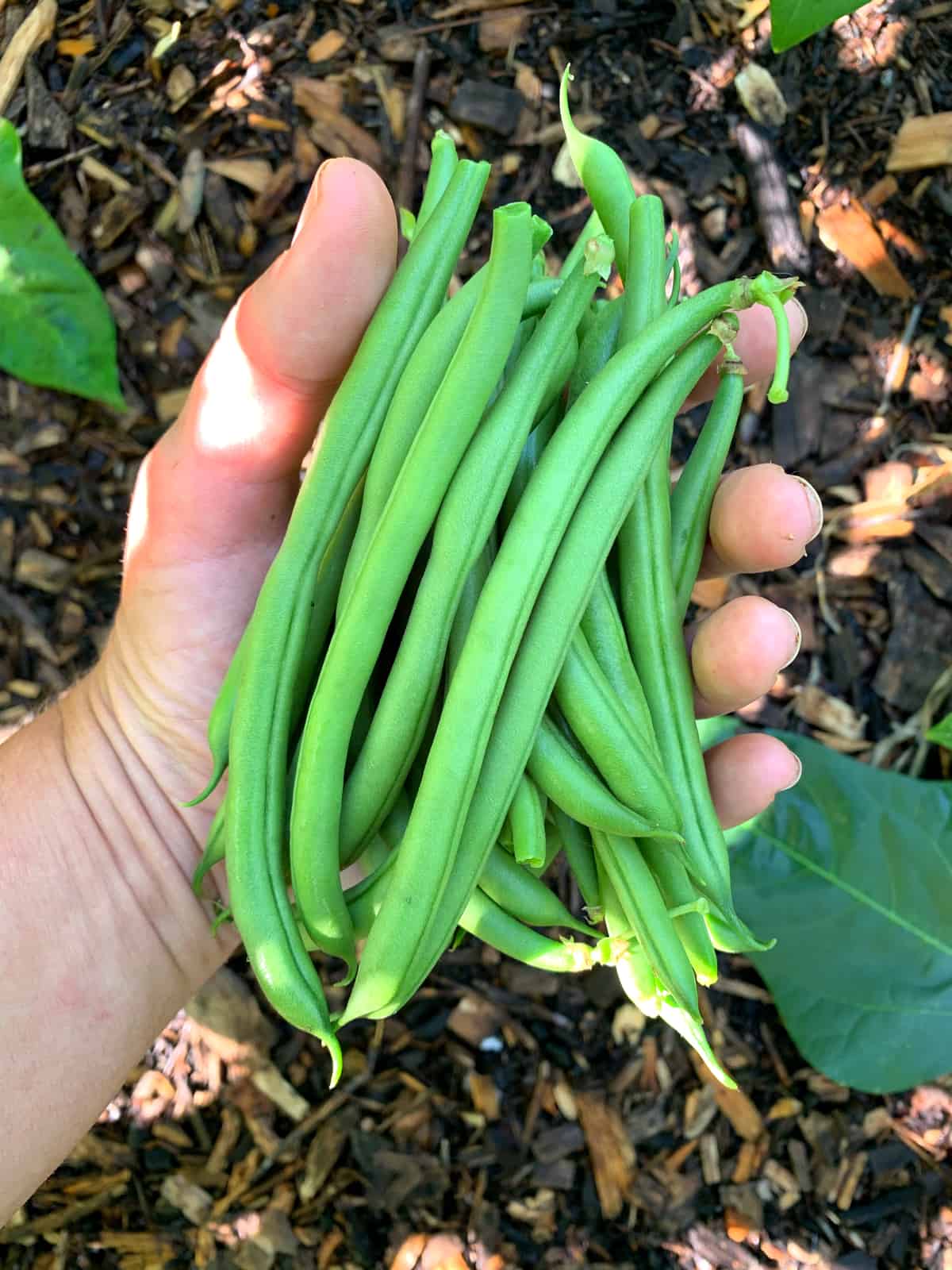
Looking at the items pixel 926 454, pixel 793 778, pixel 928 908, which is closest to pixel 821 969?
pixel 928 908

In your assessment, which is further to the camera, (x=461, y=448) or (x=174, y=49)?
(x=174, y=49)

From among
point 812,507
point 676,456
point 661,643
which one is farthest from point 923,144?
point 661,643

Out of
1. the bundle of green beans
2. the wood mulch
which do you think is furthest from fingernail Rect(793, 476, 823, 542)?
the wood mulch

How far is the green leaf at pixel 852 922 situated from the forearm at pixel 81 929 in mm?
1545

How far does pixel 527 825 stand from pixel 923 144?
2977 mm

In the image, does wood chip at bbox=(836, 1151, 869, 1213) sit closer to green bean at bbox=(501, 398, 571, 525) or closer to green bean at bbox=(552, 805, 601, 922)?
green bean at bbox=(552, 805, 601, 922)

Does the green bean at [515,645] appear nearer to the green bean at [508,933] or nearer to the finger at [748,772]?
the green bean at [508,933]

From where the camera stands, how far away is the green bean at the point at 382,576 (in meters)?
1.87

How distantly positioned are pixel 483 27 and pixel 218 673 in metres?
2.51

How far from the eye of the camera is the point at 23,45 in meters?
3.53

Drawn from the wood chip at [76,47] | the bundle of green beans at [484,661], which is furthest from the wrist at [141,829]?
the wood chip at [76,47]

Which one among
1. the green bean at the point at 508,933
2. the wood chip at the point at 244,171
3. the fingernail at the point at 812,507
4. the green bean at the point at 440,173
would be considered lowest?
the green bean at the point at 508,933

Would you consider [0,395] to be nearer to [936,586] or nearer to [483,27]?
[483,27]

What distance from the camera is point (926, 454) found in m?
3.58
